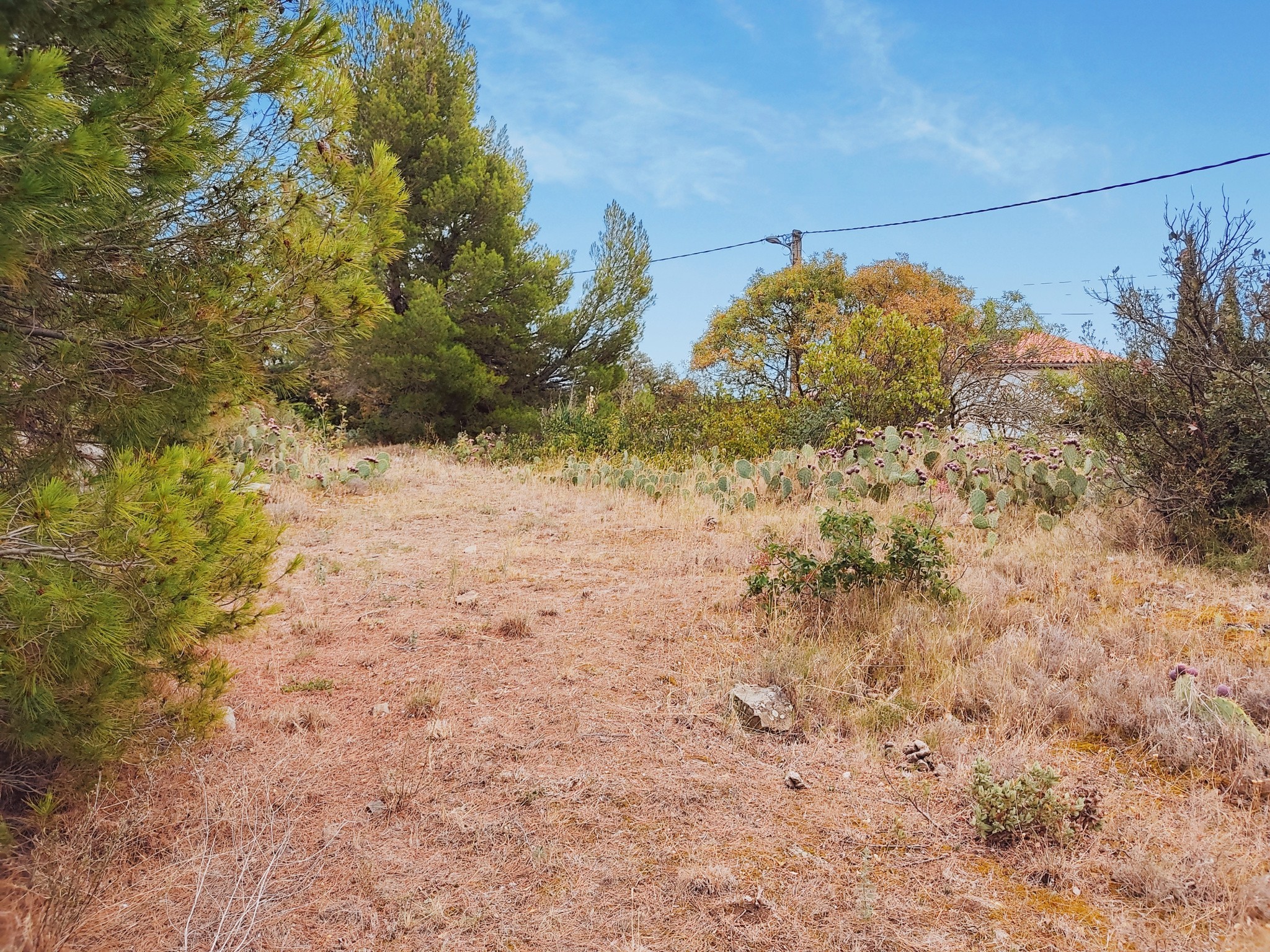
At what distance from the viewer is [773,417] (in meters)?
10.2

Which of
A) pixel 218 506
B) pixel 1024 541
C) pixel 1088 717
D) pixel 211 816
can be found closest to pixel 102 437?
pixel 218 506

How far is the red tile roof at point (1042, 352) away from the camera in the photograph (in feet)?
50.2

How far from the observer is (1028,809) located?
2283mm

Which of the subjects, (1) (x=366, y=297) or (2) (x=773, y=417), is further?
(2) (x=773, y=417)

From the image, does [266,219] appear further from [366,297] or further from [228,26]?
[228,26]

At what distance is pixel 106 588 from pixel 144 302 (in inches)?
39.9

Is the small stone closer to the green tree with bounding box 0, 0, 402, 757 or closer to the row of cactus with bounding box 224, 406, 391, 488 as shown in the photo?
the green tree with bounding box 0, 0, 402, 757

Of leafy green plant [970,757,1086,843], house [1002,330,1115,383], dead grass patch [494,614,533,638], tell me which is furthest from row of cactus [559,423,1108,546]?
house [1002,330,1115,383]

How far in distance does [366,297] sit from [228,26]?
1.01 meters

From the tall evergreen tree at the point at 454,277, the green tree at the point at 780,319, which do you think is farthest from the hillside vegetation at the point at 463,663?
the green tree at the point at 780,319

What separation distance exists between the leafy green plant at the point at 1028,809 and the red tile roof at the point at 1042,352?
467 inches

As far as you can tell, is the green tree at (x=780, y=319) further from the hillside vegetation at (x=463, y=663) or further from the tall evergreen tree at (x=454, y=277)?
the hillside vegetation at (x=463, y=663)

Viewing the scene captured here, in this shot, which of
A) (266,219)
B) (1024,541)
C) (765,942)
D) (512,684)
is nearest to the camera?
(765,942)

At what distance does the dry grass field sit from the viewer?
1.95 metres
